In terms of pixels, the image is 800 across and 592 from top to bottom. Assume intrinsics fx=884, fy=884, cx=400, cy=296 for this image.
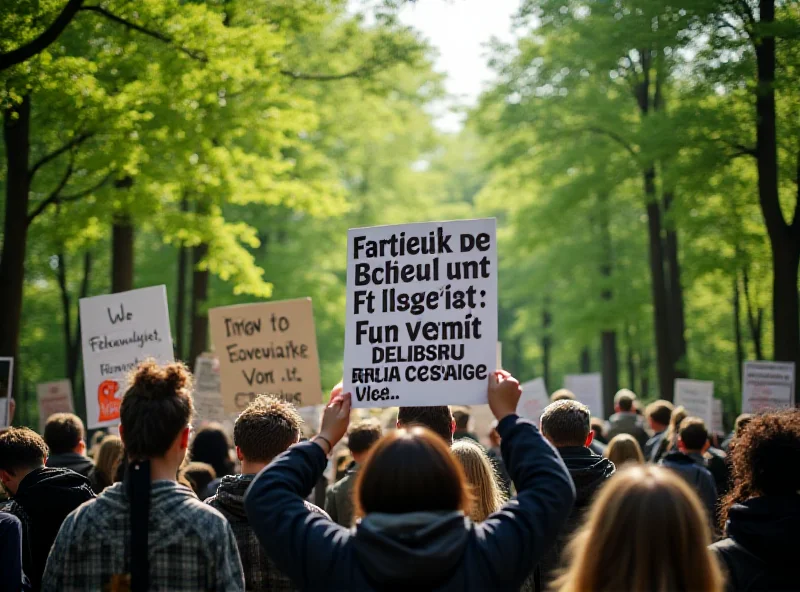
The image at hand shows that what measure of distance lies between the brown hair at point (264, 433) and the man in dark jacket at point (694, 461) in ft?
13.1

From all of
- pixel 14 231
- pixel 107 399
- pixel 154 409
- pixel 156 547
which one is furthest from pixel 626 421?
pixel 156 547

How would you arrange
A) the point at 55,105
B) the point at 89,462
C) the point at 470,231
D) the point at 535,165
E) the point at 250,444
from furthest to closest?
the point at 535,165 < the point at 55,105 < the point at 89,462 < the point at 250,444 < the point at 470,231

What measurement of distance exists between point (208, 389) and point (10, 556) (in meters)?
8.46

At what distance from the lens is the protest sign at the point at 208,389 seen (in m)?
12.2

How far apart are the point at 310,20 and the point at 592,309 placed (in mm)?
13764

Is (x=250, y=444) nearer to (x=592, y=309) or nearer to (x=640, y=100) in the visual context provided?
(x=640, y=100)

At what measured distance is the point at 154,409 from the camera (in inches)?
126

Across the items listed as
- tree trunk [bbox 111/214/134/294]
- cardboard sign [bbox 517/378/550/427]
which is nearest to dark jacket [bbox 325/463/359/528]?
cardboard sign [bbox 517/378/550/427]

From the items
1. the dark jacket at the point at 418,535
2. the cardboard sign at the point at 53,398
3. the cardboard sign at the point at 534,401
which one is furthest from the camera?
the cardboard sign at the point at 53,398

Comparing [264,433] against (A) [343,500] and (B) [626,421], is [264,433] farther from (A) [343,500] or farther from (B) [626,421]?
(B) [626,421]

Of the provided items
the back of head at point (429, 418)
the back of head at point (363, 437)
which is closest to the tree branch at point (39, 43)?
the back of head at point (363, 437)

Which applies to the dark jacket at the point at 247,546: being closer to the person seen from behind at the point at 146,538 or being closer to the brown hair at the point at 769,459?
the person seen from behind at the point at 146,538

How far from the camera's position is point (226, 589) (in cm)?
307

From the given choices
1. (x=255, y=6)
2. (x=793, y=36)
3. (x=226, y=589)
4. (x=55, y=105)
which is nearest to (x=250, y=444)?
(x=226, y=589)
